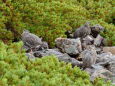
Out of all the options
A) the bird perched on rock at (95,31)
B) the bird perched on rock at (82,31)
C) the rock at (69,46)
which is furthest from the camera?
the bird perched on rock at (95,31)

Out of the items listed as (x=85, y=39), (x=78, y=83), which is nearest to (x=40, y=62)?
(x=78, y=83)

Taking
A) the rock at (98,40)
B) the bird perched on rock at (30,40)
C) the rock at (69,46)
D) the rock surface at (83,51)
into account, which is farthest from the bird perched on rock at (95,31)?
the bird perched on rock at (30,40)

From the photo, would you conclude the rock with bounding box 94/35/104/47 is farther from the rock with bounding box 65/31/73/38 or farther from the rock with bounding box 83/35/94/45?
A: the rock with bounding box 65/31/73/38

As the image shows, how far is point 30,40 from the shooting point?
13.6 meters

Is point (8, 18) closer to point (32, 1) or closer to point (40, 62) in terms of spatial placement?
point (32, 1)

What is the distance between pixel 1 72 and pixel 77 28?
32.6ft

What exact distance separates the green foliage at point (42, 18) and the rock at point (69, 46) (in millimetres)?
818

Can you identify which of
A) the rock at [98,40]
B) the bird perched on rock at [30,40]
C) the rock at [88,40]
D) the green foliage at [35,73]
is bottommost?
the rock at [98,40]

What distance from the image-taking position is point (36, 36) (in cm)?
1388

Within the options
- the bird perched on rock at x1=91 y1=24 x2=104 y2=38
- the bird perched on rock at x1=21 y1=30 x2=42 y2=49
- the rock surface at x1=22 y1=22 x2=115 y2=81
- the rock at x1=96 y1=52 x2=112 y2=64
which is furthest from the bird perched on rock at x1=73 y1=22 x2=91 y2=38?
the bird perched on rock at x1=21 y1=30 x2=42 y2=49

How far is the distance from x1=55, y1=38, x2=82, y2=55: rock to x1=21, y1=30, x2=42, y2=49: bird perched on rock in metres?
0.89

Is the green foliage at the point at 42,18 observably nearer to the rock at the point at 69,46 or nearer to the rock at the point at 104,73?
the rock at the point at 69,46

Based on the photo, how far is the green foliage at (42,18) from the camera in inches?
565

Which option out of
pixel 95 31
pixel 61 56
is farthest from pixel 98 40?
pixel 61 56
